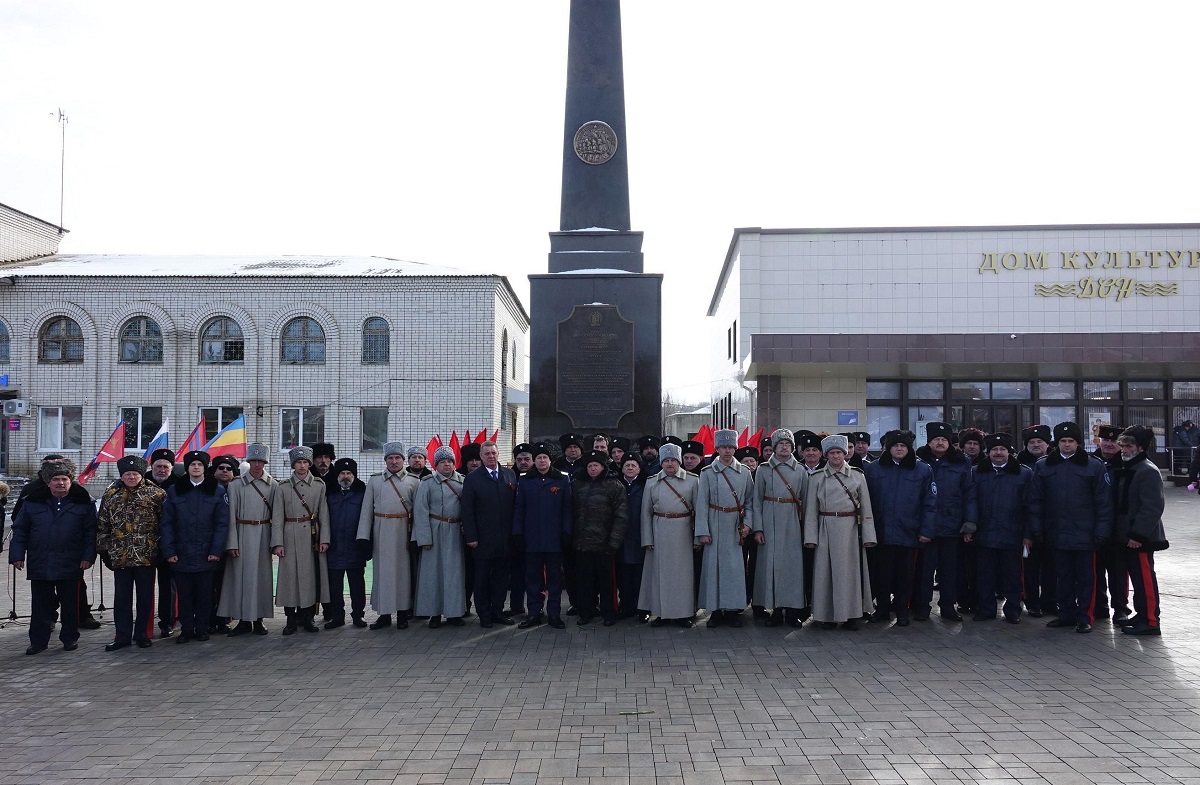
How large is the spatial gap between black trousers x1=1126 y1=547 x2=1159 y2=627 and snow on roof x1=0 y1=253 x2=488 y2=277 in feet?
60.9

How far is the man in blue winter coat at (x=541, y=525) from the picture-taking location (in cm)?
779

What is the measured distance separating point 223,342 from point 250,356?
889 mm

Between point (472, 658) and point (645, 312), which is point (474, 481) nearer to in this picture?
point (472, 658)

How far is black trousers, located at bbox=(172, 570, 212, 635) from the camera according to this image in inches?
293

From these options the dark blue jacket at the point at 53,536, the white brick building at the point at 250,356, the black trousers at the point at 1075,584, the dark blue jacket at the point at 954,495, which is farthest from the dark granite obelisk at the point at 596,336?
the white brick building at the point at 250,356

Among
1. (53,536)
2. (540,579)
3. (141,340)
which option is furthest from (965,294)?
(141,340)

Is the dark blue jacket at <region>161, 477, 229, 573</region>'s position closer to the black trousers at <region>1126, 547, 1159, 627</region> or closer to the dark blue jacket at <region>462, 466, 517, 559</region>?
the dark blue jacket at <region>462, 466, 517, 559</region>

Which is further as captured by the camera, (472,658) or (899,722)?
(472,658)

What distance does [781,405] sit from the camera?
22172mm

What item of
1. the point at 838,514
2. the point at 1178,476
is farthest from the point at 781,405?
the point at 838,514

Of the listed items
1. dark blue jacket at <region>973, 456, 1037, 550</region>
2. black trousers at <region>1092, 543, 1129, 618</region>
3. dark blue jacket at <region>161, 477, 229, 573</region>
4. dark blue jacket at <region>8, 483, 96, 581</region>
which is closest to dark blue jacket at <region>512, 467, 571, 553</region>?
dark blue jacket at <region>161, 477, 229, 573</region>

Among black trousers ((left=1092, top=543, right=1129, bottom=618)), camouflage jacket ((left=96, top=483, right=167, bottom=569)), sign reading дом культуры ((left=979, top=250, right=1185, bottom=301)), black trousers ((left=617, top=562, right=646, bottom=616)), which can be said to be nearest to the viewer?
camouflage jacket ((left=96, top=483, right=167, bottom=569))

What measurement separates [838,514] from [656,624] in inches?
72.0

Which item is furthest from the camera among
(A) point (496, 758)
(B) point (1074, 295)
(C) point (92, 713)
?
(B) point (1074, 295)
